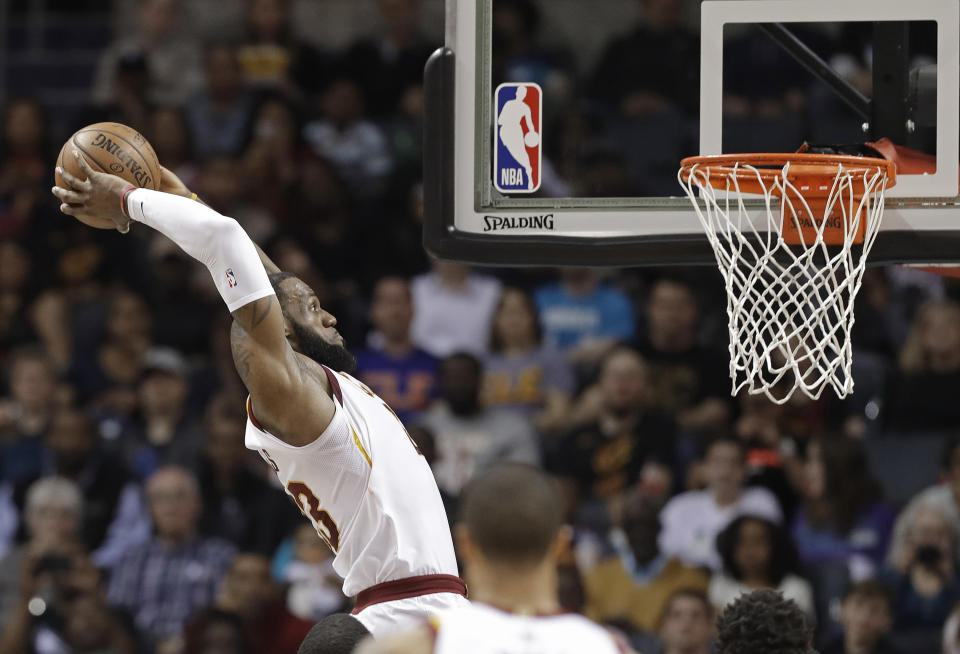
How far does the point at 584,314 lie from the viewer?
8938 millimetres

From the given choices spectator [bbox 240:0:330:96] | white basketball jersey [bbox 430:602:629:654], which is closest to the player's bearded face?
white basketball jersey [bbox 430:602:629:654]

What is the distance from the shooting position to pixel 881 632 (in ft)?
22.9

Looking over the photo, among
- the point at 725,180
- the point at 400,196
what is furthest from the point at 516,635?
the point at 400,196

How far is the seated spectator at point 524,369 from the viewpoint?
852 centimetres

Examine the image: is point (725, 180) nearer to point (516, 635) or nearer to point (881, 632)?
point (516, 635)

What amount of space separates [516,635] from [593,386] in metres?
5.32

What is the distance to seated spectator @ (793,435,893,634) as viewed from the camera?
7.54m

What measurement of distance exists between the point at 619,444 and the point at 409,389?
4.40 ft

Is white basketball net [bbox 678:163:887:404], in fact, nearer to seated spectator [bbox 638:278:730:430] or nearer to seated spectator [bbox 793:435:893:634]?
seated spectator [bbox 793:435:893:634]

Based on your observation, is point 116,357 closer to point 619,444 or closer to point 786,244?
point 619,444

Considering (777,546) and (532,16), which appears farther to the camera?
(532,16)

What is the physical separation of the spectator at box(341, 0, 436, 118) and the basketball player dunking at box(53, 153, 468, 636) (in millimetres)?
5798

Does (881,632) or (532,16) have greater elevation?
(532,16)

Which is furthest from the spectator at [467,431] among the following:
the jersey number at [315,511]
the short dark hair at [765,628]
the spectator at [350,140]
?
the short dark hair at [765,628]
